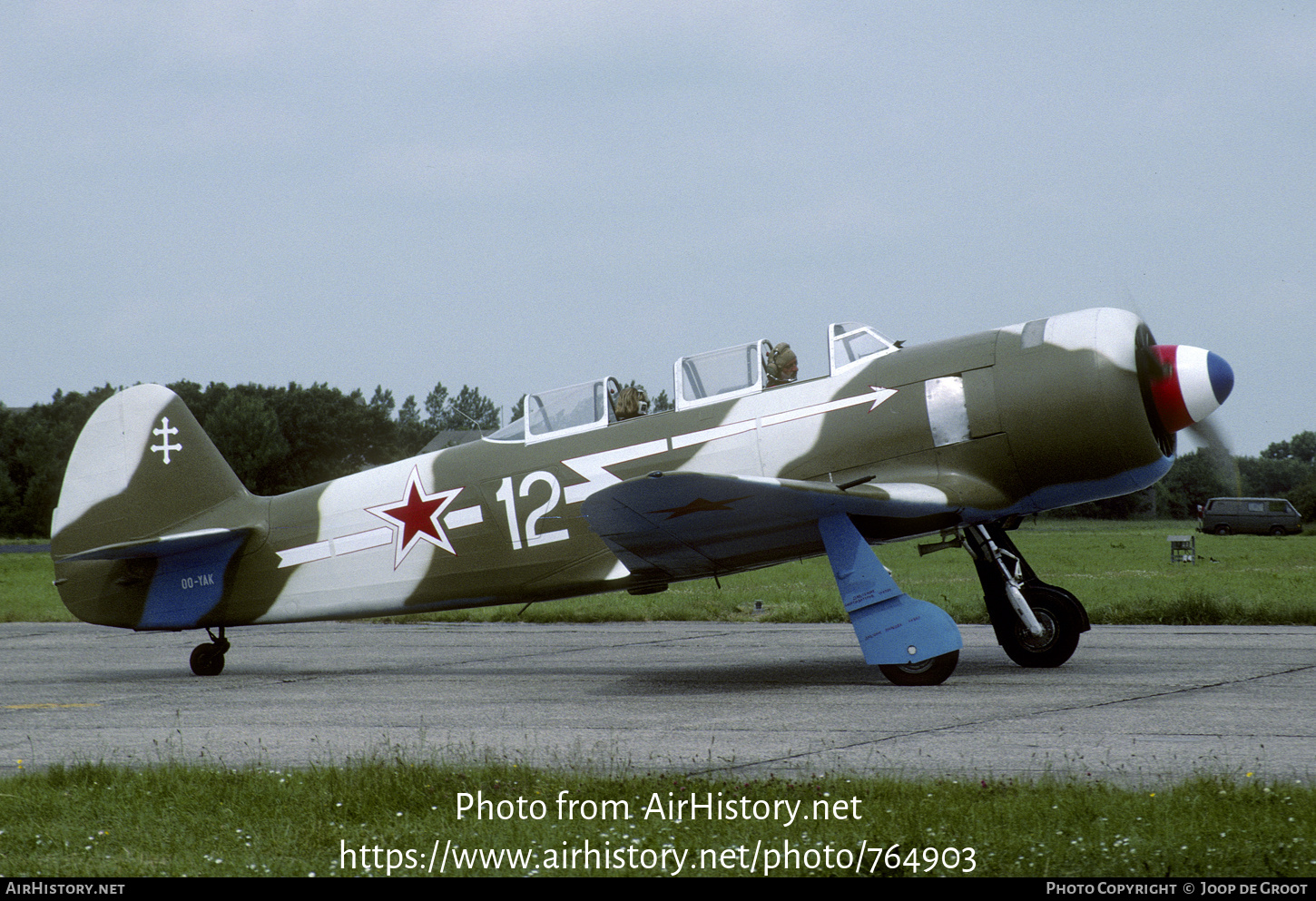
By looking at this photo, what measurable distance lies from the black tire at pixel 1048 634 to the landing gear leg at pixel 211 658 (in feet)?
26.1

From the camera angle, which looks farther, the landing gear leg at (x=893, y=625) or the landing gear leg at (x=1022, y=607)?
the landing gear leg at (x=1022, y=607)

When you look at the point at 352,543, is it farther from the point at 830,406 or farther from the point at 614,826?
the point at 614,826

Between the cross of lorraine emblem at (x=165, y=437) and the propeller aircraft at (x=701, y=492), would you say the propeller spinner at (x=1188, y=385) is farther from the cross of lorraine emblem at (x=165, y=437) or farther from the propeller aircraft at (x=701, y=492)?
the cross of lorraine emblem at (x=165, y=437)

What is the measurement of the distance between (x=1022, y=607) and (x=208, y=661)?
823cm

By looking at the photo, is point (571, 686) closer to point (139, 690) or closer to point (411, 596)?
point (411, 596)

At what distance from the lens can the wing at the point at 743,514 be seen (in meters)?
8.51

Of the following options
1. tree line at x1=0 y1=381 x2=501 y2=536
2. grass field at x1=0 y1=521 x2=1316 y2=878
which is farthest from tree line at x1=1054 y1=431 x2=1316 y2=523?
tree line at x1=0 y1=381 x2=501 y2=536

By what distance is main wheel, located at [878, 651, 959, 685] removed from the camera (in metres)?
8.73

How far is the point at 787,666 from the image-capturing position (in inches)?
426

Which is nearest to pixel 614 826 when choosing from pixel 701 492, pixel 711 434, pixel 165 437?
pixel 701 492

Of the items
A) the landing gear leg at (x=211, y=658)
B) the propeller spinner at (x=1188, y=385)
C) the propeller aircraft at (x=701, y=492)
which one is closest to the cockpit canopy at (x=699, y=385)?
the propeller aircraft at (x=701, y=492)

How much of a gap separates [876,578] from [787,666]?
92.4 inches

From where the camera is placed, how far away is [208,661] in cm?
1185
